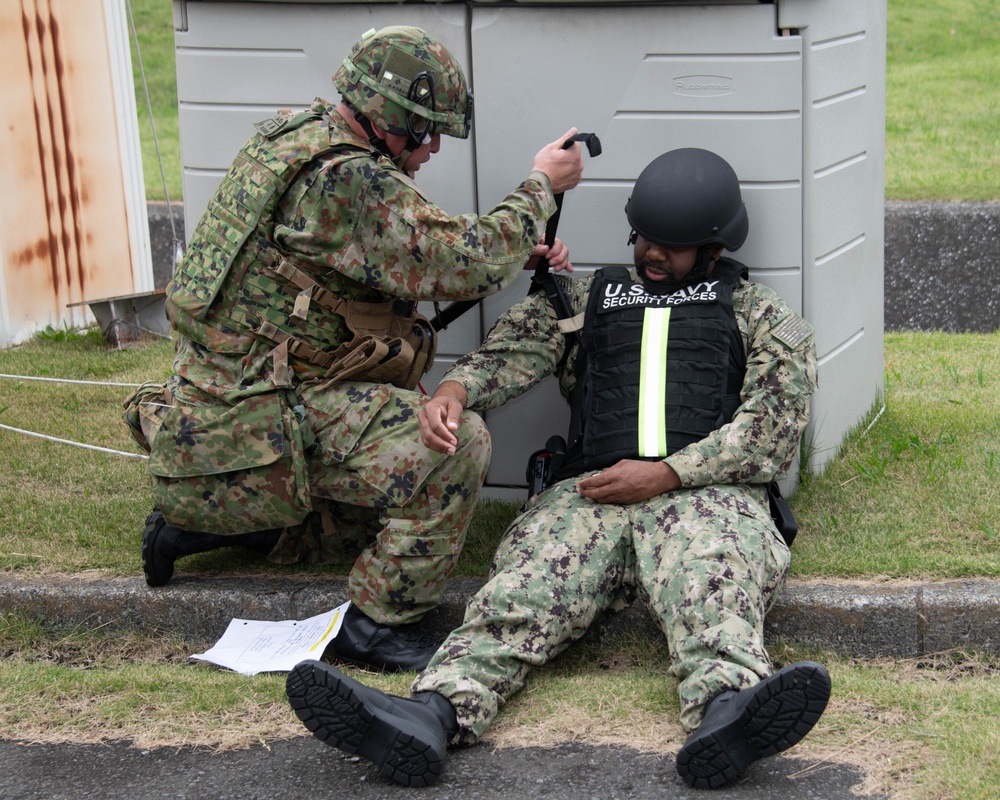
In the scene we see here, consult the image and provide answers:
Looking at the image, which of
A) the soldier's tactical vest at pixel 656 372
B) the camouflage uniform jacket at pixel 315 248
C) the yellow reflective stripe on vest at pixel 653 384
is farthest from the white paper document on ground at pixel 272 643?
the yellow reflective stripe on vest at pixel 653 384

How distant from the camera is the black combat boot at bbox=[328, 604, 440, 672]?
3494mm

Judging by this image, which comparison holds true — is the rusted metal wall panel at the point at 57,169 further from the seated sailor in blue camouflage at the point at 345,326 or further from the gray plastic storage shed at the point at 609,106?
the seated sailor in blue camouflage at the point at 345,326

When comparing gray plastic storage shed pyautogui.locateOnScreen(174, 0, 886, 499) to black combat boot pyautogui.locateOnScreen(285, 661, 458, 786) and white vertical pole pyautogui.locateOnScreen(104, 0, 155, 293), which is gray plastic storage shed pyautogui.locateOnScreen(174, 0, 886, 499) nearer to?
black combat boot pyautogui.locateOnScreen(285, 661, 458, 786)

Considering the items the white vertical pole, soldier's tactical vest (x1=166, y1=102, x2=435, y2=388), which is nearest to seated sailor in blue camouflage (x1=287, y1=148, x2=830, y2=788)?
soldier's tactical vest (x1=166, y1=102, x2=435, y2=388)

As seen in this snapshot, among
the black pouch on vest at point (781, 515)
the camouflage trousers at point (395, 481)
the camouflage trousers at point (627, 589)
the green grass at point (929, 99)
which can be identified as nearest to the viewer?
the camouflage trousers at point (627, 589)

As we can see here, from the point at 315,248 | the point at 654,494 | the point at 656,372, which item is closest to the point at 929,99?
the point at 656,372

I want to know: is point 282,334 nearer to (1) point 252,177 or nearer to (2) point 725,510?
(1) point 252,177

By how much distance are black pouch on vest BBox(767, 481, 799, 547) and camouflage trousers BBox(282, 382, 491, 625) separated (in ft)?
2.71

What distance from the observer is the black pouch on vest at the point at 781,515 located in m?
3.58

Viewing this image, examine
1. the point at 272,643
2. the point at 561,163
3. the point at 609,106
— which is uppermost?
the point at 609,106

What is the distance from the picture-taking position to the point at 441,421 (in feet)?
11.2

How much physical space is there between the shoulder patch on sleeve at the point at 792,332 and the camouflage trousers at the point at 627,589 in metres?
0.42

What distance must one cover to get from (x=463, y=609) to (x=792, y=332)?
4.05 ft

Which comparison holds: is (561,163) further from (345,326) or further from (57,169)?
(57,169)
